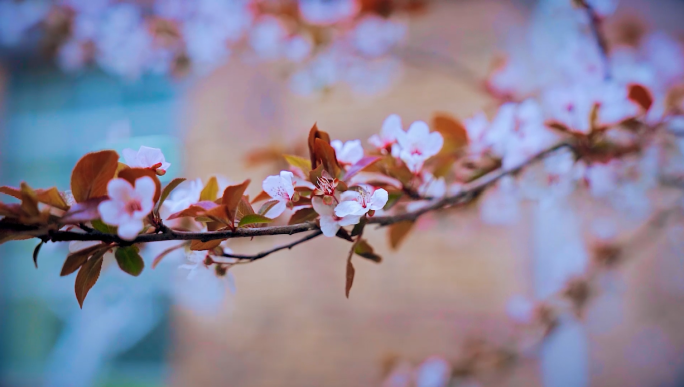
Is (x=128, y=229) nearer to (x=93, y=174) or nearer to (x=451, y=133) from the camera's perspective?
(x=93, y=174)

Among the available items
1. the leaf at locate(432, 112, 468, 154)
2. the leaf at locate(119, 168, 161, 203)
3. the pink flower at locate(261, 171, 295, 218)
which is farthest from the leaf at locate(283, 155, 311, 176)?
the leaf at locate(432, 112, 468, 154)

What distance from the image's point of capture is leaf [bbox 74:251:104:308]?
15.3 inches

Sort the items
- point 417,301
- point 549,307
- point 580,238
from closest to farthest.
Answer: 1. point 549,307
2. point 580,238
3. point 417,301

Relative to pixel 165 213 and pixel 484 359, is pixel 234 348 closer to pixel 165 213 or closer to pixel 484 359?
pixel 484 359

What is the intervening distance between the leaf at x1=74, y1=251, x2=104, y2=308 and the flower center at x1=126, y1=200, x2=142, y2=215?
7 centimetres

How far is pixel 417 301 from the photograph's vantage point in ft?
6.14

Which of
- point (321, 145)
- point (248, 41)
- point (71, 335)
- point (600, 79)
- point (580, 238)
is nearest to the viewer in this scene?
point (321, 145)

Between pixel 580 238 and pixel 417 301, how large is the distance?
728 millimetres

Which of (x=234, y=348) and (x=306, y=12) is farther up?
(x=306, y=12)

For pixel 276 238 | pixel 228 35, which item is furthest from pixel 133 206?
pixel 276 238

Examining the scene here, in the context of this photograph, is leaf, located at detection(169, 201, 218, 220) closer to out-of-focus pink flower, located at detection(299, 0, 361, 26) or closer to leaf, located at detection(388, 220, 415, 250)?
leaf, located at detection(388, 220, 415, 250)

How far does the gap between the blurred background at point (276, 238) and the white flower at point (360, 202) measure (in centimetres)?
68

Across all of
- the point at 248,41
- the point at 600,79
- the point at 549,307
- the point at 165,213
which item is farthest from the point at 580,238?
the point at 165,213

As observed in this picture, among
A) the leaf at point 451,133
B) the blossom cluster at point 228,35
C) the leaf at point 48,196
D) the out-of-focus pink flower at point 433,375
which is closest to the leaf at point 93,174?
the leaf at point 48,196
